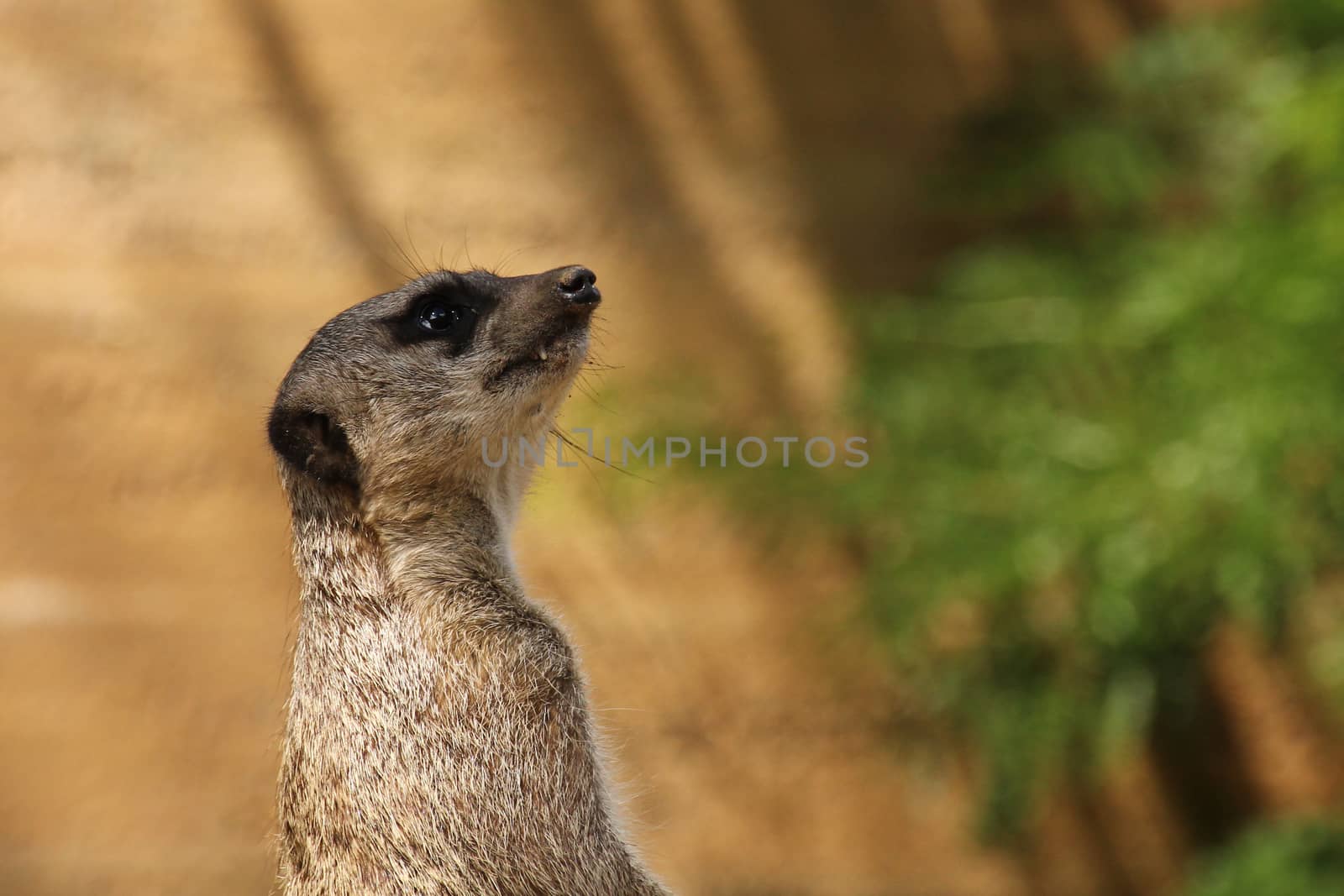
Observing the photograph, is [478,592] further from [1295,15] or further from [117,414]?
[1295,15]

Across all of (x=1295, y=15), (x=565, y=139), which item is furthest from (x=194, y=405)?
(x=1295, y=15)

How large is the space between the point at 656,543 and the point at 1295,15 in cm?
166

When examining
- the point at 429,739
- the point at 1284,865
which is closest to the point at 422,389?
the point at 429,739

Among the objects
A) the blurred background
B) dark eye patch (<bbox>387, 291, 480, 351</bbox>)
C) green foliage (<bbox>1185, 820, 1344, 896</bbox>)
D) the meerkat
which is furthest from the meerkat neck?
green foliage (<bbox>1185, 820, 1344, 896</bbox>)

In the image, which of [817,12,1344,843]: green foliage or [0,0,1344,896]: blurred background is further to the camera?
[0,0,1344,896]: blurred background

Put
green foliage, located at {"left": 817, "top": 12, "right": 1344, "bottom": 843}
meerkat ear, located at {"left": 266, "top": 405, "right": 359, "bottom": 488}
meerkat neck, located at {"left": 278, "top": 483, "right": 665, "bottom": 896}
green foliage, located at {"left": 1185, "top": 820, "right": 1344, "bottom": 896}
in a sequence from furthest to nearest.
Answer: green foliage, located at {"left": 1185, "top": 820, "right": 1344, "bottom": 896} < green foliage, located at {"left": 817, "top": 12, "right": 1344, "bottom": 843} < meerkat ear, located at {"left": 266, "top": 405, "right": 359, "bottom": 488} < meerkat neck, located at {"left": 278, "top": 483, "right": 665, "bottom": 896}

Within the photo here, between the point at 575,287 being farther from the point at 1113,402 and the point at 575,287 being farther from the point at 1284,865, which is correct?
the point at 1284,865

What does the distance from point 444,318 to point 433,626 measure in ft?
0.95

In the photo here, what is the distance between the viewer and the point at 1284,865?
2.26m

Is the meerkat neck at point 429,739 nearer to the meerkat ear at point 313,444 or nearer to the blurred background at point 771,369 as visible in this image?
the meerkat ear at point 313,444

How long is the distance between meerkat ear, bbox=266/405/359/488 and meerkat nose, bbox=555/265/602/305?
0.82 feet

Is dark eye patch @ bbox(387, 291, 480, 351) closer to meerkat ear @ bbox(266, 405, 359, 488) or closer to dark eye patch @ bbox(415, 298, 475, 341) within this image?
dark eye patch @ bbox(415, 298, 475, 341)

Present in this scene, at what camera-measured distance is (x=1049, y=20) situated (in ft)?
9.25

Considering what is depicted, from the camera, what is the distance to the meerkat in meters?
1.04
